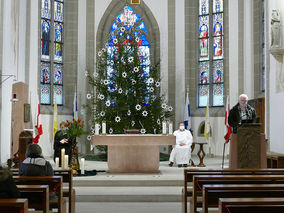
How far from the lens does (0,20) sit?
11.7 m

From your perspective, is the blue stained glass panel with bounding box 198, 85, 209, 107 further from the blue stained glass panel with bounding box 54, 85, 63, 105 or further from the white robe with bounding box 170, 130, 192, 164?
the blue stained glass panel with bounding box 54, 85, 63, 105

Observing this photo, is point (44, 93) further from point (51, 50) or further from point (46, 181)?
point (46, 181)

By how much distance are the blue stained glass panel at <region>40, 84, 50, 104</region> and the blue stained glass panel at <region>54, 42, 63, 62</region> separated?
1.12 meters

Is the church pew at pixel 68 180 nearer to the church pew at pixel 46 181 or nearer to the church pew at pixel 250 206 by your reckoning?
the church pew at pixel 46 181

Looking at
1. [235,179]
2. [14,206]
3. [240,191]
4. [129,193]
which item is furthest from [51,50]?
[14,206]

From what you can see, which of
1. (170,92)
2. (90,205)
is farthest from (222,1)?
(90,205)

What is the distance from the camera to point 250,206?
313 cm

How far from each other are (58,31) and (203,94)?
590cm

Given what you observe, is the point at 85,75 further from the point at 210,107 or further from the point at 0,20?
the point at 0,20

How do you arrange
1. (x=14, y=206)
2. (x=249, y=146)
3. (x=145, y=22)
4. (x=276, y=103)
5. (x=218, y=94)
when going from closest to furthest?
1. (x=14, y=206)
2. (x=249, y=146)
3. (x=276, y=103)
4. (x=218, y=94)
5. (x=145, y=22)

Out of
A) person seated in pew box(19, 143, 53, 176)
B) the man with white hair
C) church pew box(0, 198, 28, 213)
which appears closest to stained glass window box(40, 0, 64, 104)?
the man with white hair

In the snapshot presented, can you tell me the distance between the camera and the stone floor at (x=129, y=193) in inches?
296

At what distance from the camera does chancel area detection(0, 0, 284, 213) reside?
1114 cm

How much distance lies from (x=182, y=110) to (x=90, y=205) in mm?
10124
